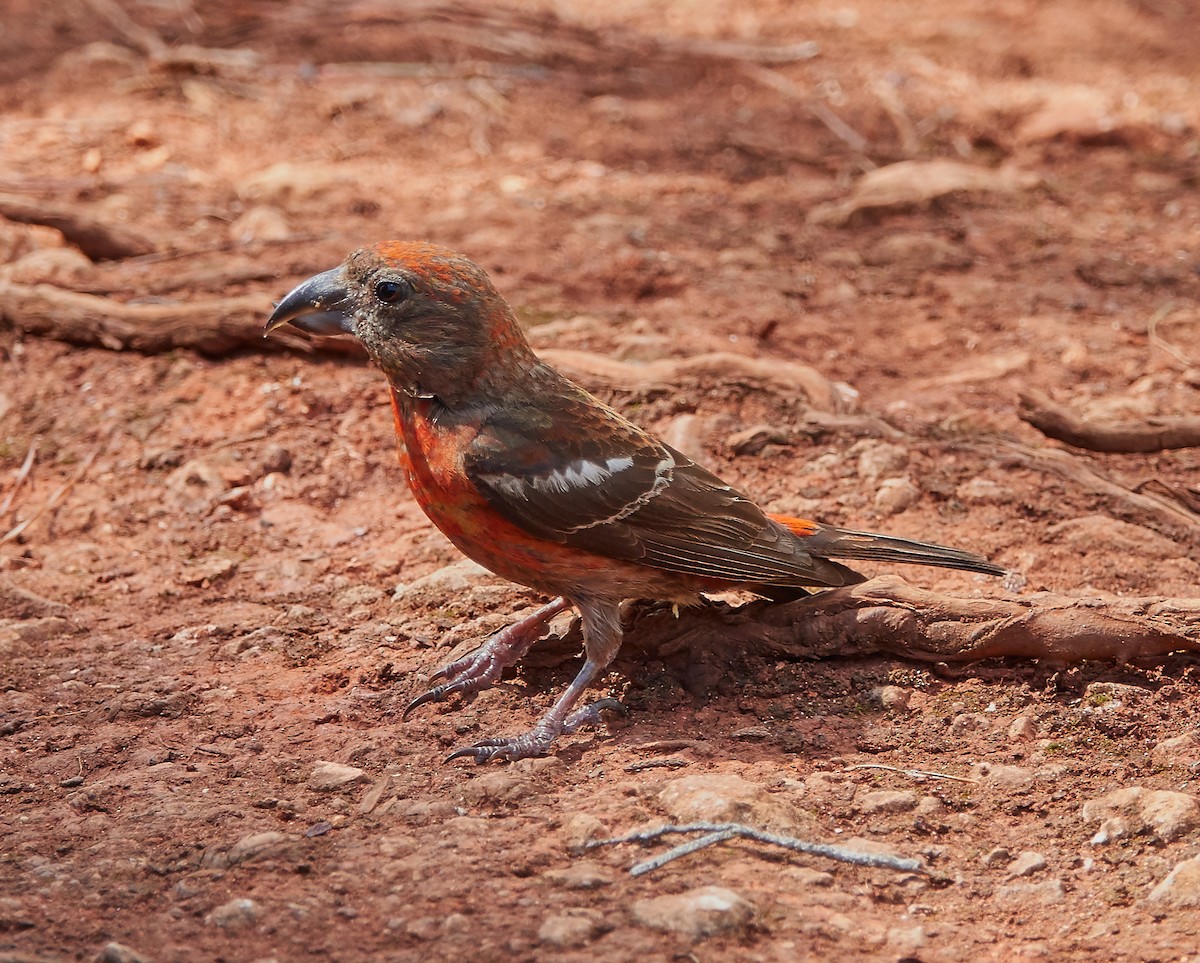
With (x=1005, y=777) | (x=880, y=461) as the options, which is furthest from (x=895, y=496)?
(x=1005, y=777)

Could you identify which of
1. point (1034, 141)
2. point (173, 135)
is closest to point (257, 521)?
point (173, 135)

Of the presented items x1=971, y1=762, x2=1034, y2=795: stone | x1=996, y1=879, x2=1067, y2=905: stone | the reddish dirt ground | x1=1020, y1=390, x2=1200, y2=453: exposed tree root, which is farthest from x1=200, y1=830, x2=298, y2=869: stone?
x1=1020, y1=390, x2=1200, y2=453: exposed tree root

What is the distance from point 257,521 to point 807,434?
2296 millimetres

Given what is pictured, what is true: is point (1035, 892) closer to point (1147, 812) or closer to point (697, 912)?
point (1147, 812)

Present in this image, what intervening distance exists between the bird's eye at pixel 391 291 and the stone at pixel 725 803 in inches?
66.8

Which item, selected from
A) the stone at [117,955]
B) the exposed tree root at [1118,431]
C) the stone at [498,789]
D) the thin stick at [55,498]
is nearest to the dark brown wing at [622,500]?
the stone at [498,789]

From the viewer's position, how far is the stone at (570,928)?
2748mm

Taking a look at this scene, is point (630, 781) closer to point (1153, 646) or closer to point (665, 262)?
point (1153, 646)

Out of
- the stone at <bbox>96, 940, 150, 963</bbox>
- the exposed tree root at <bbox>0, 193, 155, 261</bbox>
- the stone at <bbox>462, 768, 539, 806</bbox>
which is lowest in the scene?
the stone at <bbox>462, 768, 539, 806</bbox>

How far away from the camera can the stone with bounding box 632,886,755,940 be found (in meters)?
2.79

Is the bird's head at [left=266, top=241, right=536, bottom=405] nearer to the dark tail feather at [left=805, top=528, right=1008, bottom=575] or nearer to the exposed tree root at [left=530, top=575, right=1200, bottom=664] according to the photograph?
the exposed tree root at [left=530, top=575, right=1200, bottom=664]

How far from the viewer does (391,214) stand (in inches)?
282

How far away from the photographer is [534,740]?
12.2 feet

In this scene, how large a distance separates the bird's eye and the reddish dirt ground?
1160 millimetres
